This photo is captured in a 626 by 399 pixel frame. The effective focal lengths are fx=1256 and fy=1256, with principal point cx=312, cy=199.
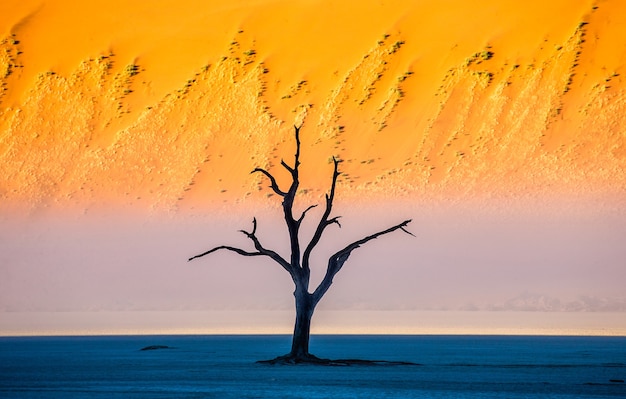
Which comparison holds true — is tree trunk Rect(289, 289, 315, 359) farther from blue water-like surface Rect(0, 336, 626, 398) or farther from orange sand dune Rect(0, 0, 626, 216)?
orange sand dune Rect(0, 0, 626, 216)

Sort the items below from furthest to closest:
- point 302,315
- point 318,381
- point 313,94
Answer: point 313,94, point 302,315, point 318,381

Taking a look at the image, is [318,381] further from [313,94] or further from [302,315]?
[313,94]

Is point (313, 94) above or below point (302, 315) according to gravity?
above

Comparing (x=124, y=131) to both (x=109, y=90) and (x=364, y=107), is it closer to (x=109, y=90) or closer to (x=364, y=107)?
(x=109, y=90)

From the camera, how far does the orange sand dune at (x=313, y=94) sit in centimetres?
10662

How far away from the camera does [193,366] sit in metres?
67.9

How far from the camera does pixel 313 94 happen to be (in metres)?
118

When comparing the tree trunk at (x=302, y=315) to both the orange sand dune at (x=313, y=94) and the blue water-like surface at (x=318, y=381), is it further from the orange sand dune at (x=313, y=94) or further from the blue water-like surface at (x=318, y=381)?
the orange sand dune at (x=313, y=94)

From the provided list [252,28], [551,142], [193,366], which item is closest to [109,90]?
[252,28]

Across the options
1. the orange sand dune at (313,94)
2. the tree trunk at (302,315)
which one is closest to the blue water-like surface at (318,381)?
the tree trunk at (302,315)

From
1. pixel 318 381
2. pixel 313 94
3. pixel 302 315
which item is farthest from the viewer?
pixel 313 94

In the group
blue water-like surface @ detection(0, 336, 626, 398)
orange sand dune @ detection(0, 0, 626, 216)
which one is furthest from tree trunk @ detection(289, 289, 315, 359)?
orange sand dune @ detection(0, 0, 626, 216)

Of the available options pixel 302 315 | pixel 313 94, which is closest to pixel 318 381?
pixel 302 315

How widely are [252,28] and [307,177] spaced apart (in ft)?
76.3
